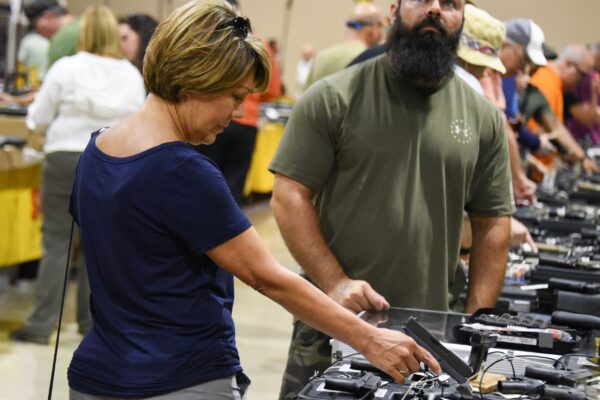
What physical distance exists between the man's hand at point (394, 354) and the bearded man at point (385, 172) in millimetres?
662

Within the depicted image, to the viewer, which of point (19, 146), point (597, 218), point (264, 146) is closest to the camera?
point (597, 218)

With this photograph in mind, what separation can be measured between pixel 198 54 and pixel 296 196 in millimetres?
918

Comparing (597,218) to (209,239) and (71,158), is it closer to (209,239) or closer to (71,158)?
(71,158)

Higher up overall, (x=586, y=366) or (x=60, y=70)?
(x=586, y=366)

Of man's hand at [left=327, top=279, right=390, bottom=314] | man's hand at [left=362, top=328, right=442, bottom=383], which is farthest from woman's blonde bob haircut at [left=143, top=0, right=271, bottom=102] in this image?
man's hand at [left=327, top=279, right=390, bottom=314]

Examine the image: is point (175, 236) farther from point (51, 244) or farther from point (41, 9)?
point (41, 9)

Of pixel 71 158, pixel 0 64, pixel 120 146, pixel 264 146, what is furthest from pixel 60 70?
pixel 0 64

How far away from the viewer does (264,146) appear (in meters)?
10.0

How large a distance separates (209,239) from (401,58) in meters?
1.05

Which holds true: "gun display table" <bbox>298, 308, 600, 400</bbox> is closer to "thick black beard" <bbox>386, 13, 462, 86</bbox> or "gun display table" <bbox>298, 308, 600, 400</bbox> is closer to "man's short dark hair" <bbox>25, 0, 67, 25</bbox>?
"thick black beard" <bbox>386, 13, 462, 86</bbox>

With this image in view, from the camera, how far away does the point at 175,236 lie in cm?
181

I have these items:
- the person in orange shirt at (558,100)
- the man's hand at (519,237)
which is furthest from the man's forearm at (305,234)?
the person in orange shirt at (558,100)

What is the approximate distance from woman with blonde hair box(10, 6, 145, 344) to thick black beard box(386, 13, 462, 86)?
2.55 metres

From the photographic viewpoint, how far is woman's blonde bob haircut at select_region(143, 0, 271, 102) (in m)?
1.80
